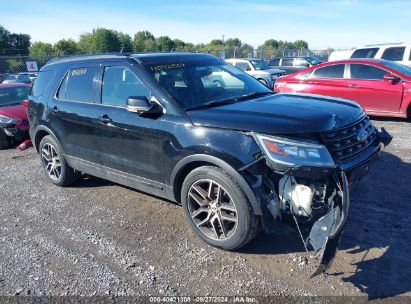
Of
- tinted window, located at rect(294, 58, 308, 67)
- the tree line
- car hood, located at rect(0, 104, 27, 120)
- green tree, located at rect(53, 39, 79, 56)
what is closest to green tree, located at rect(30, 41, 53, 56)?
the tree line

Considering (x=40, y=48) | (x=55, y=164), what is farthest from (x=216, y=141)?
(x=40, y=48)

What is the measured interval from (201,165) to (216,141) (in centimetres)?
36

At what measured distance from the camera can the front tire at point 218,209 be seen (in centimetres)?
339

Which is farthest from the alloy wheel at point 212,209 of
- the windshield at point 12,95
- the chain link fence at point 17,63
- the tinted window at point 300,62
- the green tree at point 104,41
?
the green tree at point 104,41

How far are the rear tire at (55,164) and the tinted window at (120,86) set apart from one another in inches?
55.9

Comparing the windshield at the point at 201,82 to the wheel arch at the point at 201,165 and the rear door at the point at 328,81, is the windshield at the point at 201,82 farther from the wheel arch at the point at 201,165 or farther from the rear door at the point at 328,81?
the rear door at the point at 328,81

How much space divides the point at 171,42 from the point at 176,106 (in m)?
66.6

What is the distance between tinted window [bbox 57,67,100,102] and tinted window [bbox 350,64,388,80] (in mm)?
6764

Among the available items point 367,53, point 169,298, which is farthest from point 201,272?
point 367,53

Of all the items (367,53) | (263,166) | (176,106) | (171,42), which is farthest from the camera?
(171,42)

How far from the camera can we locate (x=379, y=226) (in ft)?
13.0

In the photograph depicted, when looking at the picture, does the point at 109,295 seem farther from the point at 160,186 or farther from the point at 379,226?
the point at 379,226

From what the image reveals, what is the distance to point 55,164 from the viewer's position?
5691 mm

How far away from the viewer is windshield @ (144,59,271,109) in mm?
4059
